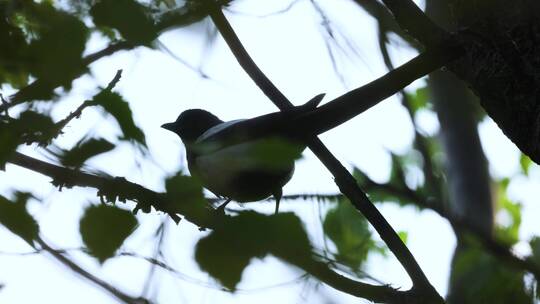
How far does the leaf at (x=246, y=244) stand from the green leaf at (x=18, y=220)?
287 mm

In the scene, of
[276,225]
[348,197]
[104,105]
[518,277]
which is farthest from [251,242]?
[348,197]

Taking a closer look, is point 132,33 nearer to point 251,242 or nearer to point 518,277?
point 251,242

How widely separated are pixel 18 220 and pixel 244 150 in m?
0.37

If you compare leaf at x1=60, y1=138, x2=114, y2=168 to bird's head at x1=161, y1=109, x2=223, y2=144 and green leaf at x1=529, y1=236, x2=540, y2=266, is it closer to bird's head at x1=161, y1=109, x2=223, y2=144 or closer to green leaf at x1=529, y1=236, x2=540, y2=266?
green leaf at x1=529, y1=236, x2=540, y2=266

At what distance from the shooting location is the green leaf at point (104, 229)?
1.00m

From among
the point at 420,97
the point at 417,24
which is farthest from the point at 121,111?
the point at 420,97

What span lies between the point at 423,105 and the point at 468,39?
16.8ft

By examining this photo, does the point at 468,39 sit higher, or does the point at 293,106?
the point at 293,106

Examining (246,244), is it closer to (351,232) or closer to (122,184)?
(122,184)

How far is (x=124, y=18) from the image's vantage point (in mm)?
1206

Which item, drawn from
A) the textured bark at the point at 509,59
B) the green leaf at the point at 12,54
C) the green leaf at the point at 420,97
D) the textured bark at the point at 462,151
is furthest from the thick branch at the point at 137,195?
the green leaf at the point at 420,97

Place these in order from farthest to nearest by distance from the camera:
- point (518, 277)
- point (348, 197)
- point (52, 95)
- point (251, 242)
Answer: point (348, 197) < point (518, 277) < point (52, 95) < point (251, 242)

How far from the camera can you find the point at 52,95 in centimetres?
118

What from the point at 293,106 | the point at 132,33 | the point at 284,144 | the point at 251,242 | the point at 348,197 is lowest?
the point at 251,242
